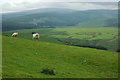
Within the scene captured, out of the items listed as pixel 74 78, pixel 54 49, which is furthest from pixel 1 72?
pixel 54 49

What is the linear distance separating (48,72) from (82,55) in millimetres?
13090

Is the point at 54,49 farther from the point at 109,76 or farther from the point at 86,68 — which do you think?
the point at 109,76

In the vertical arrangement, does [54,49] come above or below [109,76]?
above

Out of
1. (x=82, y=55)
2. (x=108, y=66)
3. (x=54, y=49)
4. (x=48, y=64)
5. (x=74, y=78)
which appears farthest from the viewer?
(x=54, y=49)

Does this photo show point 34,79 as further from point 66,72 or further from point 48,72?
point 66,72

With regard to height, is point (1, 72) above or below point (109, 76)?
above

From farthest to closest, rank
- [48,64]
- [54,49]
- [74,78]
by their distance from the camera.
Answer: [54,49] → [48,64] → [74,78]

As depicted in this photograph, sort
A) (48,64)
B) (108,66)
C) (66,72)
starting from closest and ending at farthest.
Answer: (66,72) < (48,64) < (108,66)

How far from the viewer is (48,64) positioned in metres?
26.6

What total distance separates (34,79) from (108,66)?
49.3ft

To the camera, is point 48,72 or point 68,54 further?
point 68,54

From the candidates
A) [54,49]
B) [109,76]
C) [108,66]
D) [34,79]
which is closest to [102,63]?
[108,66]

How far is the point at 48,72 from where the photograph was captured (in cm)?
2186

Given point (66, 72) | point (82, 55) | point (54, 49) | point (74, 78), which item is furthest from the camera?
point (54, 49)
